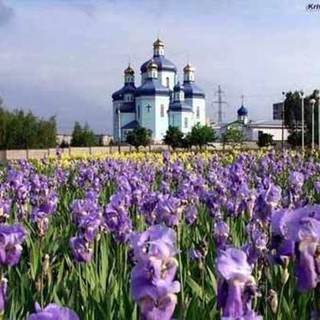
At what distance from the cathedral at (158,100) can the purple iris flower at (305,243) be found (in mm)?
80207

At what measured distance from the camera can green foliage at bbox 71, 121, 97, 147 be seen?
61812 mm

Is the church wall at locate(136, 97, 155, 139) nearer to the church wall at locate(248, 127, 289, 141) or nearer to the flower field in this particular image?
the church wall at locate(248, 127, 289, 141)

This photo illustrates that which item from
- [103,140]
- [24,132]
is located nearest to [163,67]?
[103,140]

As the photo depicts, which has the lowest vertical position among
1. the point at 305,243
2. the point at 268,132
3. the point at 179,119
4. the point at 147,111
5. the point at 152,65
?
the point at 305,243

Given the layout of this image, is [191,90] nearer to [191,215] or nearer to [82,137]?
[82,137]

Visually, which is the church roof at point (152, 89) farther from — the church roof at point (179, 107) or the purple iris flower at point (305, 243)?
the purple iris flower at point (305, 243)

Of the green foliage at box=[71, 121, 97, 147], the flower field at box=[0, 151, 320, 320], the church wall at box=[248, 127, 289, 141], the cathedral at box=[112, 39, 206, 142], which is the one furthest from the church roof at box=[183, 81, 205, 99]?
the flower field at box=[0, 151, 320, 320]

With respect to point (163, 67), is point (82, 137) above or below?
below

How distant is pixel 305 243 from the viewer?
5.31ft

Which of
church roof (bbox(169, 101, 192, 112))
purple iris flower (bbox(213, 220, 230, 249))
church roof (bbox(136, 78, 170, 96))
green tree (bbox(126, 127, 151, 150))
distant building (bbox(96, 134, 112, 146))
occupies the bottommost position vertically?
purple iris flower (bbox(213, 220, 230, 249))

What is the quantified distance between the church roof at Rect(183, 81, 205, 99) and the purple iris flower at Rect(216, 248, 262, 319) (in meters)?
89.9

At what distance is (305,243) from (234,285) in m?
0.22

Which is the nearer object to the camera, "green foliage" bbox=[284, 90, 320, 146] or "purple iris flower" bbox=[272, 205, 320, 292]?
"purple iris flower" bbox=[272, 205, 320, 292]

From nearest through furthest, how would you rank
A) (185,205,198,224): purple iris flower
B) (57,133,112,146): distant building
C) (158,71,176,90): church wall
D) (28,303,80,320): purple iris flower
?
(28,303,80,320): purple iris flower, (185,205,198,224): purple iris flower, (57,133,112,146): distant building, (158,71,176,90): church wall
